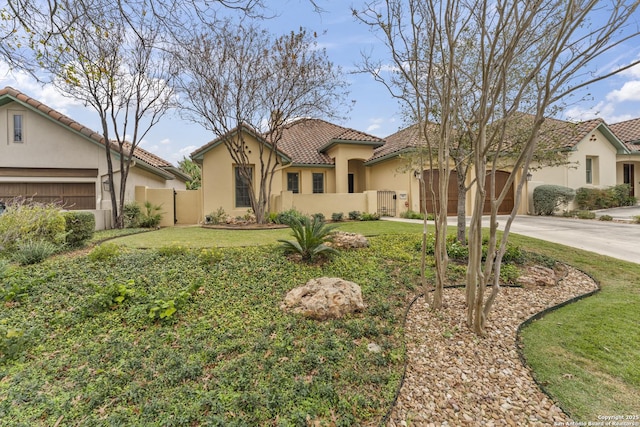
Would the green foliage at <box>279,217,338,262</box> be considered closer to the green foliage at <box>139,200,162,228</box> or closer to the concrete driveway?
the concrete driveway

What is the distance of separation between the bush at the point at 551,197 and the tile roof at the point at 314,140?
356 inches

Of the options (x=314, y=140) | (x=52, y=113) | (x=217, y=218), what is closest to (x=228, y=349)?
(x=217, y=218)

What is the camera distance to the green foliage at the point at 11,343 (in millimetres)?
3186

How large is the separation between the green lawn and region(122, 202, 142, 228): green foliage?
776 centimetres

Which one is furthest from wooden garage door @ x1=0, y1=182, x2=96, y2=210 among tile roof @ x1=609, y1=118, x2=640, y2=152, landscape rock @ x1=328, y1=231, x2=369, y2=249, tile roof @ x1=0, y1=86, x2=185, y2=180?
tile roof @ x1=609, y1=118, x2=640, y2=152

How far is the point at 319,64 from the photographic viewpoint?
11711 millimetres

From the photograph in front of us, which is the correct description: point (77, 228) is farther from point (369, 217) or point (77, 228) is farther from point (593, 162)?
point (593, 162)

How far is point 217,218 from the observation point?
1357cm

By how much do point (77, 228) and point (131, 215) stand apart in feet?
17.4

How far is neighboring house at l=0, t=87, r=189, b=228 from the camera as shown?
39.3 feet

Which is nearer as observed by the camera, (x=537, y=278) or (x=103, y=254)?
(x=537, y=278)

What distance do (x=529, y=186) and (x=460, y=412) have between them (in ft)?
58.5

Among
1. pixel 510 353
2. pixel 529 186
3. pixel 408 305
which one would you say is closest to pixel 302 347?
pixel 408 305

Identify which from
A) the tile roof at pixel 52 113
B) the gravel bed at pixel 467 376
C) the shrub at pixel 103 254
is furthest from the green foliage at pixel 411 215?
the tile roof at pixel 52 113
